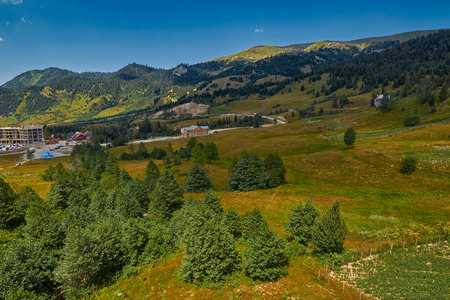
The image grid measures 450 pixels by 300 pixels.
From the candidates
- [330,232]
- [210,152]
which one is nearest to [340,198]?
[330,232]

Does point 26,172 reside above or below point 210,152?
below

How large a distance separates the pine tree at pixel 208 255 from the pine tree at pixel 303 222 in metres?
13.1

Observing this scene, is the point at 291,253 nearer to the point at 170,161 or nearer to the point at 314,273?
the point at 314,273

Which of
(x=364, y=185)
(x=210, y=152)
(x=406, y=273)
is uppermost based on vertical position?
(x=210, y=152)

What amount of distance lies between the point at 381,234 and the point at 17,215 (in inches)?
3121

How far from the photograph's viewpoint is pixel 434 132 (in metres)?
106

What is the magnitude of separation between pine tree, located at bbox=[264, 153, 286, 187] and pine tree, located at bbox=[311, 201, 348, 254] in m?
45.5

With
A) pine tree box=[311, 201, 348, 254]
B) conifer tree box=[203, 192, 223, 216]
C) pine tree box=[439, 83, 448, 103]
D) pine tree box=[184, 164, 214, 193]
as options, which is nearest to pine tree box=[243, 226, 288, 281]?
pine tree box=[311, 201, 348, 254]

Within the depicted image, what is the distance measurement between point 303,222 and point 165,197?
124ft

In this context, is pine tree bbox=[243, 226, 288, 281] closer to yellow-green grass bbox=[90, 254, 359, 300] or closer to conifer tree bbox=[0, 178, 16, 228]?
yellow-green grass bbox=[90, 254, 359, 300]

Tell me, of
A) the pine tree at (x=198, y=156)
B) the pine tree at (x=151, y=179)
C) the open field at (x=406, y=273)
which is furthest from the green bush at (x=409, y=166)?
the pine tree at (x=198, y=156)

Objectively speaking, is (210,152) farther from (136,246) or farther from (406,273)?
(406,273)

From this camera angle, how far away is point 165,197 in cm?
6250

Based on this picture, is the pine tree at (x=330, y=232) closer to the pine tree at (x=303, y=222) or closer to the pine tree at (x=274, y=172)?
the pine tree at (x=303, y=222)
